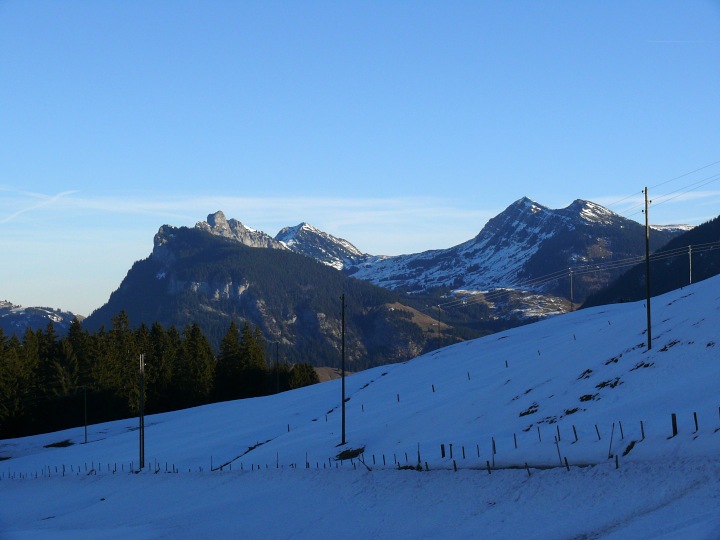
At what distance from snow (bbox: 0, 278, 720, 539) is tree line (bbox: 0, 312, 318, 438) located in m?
14.2

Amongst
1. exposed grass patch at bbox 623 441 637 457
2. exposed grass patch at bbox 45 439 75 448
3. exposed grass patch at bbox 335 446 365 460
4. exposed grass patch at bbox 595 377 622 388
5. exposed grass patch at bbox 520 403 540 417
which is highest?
exposed grass patch at bbox 595 377 622 388

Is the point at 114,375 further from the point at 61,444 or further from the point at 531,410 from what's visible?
the point at 531,410

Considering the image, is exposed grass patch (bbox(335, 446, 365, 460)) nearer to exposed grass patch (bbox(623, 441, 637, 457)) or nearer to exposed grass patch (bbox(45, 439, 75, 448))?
exposed grass patch (bbox(623, 441, 637, 457))

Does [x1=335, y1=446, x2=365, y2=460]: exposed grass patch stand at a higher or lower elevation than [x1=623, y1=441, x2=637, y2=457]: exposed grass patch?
lower

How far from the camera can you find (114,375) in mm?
119750

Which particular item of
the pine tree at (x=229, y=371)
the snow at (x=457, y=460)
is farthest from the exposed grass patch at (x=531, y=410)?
the pine tree at (x=229, y=371)

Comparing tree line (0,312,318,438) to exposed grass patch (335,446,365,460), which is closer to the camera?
exposed grass patch (335,446,365,460)

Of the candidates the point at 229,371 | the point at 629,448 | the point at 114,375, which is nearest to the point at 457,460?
the point at 629,448

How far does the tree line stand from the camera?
11225cm

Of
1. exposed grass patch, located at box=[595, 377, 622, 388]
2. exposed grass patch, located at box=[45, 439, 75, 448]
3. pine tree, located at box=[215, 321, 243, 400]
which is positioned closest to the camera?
exposed grass patch, located at box=[595, 377, 622, 388]

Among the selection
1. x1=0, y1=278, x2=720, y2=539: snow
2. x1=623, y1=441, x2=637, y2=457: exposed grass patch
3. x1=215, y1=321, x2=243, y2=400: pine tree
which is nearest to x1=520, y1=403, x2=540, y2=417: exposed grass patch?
x1=0, y1=278, x2=720, y2=539: snow

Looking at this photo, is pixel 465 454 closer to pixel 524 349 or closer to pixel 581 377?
pixel 581 377

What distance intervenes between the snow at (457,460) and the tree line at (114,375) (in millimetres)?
14247

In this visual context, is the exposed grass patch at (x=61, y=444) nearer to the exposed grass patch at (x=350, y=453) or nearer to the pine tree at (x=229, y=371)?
the pine tree at (x=229, y=371)
